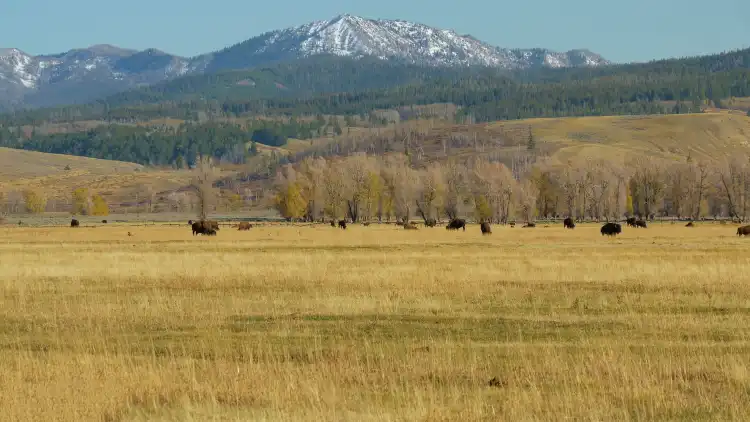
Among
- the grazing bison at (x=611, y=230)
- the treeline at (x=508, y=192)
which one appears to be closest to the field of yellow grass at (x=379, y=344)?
the grazing bison at (x=611, y=230)

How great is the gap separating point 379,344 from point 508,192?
14474cm

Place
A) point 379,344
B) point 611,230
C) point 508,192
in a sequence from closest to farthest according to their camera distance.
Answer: point 379,344, point 611,230, point 508,192

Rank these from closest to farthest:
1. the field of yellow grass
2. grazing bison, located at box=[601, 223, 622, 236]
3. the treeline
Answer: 1. the field of yellow grass
2. grazing bison, located at box=[601, 223, 622, 236]
3. the treeline

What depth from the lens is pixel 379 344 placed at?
20891 mm

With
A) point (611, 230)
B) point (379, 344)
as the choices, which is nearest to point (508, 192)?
point (611, 230)

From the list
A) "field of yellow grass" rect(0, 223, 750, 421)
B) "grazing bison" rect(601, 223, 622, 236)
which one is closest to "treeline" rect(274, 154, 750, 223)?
"grazing bison" rect(601, 223, 622, 236)

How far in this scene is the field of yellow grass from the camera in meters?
15.3

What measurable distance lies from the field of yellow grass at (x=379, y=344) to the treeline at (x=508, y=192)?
12279 cm

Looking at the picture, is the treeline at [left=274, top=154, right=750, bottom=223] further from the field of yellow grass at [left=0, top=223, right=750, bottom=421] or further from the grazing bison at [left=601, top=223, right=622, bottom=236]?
the field of yellow grass at [left=0, top=223, right=750, bottom=421]

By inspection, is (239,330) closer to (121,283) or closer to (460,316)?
(460,316)

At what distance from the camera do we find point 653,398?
605 inches

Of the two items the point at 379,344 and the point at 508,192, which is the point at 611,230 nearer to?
the point at 379,344

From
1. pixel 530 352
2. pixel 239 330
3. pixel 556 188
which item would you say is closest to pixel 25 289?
pixel 239 330

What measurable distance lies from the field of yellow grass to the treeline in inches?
4834
